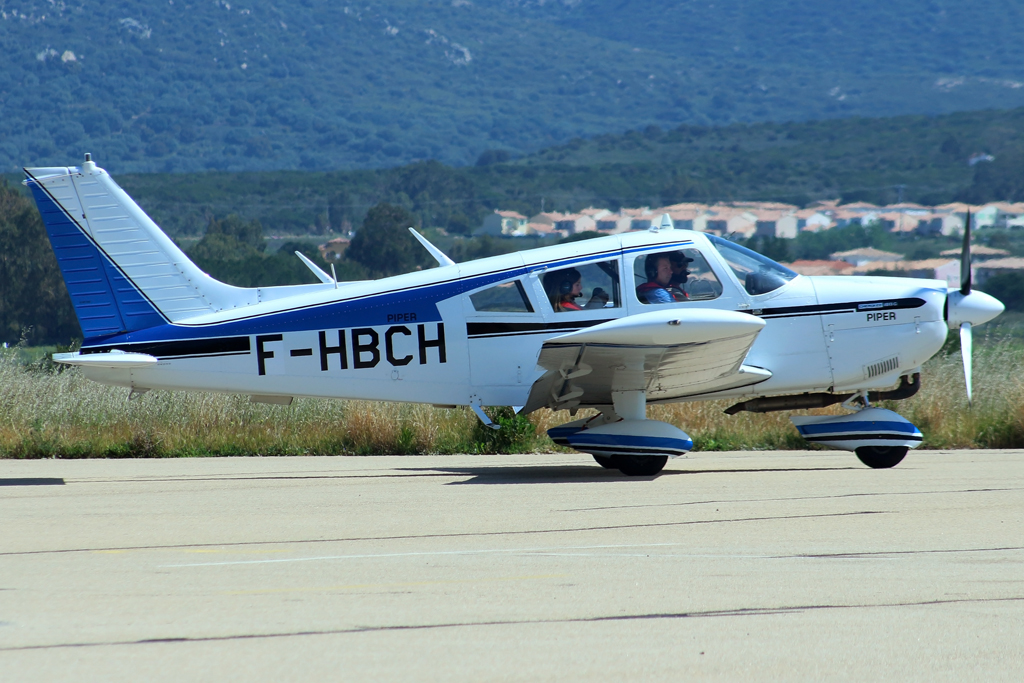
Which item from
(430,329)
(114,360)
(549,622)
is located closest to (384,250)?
(430,329)

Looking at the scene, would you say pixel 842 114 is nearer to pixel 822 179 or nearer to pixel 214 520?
pixel 822 179

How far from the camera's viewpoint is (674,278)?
10.0 metres

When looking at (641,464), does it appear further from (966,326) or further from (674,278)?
(966,326)

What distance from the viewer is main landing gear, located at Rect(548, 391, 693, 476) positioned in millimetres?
9938

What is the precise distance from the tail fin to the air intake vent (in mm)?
5953

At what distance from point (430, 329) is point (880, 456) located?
4.37 meters

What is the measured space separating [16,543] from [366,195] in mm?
109426

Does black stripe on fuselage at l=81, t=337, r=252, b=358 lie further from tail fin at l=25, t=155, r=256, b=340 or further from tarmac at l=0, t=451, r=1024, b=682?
tarmac at l=0, t=451, r=1024, b=682

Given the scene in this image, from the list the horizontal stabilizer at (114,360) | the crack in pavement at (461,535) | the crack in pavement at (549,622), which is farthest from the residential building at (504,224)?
the crack in pavement at (549,622)

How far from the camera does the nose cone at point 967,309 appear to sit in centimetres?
1040

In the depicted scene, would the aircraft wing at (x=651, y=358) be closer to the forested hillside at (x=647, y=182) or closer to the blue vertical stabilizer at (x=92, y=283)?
the blue vertical stabilizer at (x=92, y=283)

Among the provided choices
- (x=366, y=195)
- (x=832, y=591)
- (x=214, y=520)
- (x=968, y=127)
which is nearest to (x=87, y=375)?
(x=214, y=520)

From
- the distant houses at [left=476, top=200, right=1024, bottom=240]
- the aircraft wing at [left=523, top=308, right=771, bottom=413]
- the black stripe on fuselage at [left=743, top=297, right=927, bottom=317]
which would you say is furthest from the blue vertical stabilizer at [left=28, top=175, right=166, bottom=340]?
the distant houses at [left=476, top=200, right=1024, bottom=240]

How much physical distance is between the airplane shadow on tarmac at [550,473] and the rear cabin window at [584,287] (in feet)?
5.02
